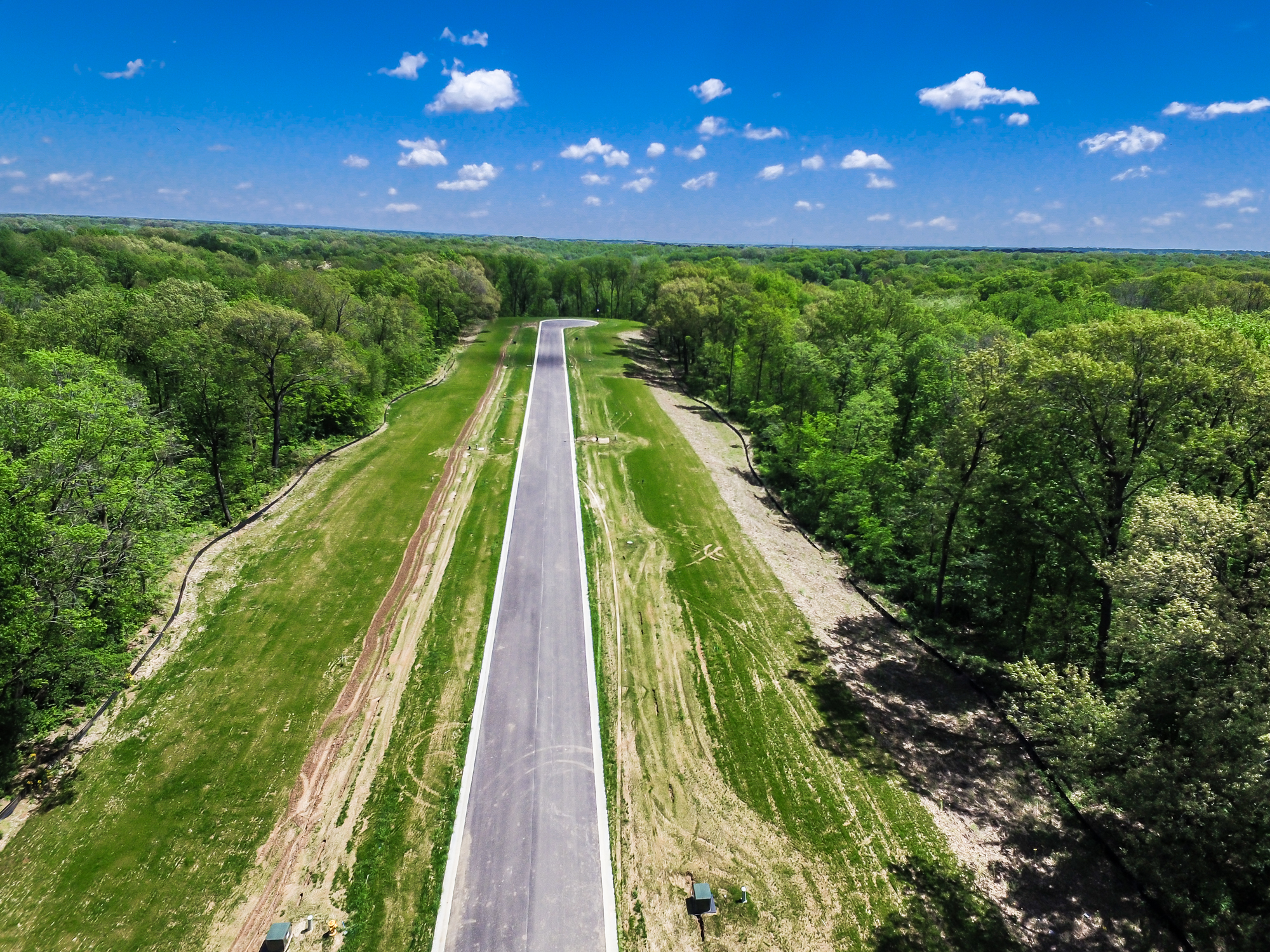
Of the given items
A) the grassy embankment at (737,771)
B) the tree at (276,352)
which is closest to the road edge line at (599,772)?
the grassy embankment at (737,771)

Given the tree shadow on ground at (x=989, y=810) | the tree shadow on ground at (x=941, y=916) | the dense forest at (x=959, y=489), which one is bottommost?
the tree shadow on ground at (x=941, y=916)

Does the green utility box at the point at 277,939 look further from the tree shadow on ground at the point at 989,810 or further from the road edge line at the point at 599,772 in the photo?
the tree shadow on ground at the point at 989,810

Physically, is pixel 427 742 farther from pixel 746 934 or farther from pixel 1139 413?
pixel 1139 413

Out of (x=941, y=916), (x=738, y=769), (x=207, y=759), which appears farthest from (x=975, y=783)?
(x=207, y=759)

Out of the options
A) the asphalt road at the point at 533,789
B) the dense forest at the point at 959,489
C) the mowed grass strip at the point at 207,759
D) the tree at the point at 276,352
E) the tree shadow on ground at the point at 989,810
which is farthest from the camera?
the tree at the point at 276,352

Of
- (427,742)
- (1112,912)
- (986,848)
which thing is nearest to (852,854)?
(986,848)

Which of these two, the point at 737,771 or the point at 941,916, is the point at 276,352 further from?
the point at 941,916
